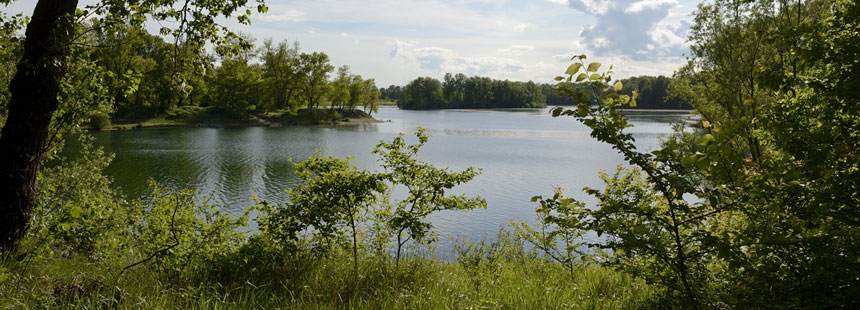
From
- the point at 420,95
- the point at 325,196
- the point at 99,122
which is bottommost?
the point at 99,122

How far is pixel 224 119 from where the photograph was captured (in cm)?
6041

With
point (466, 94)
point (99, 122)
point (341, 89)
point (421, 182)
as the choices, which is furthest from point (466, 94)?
point (421, 182)

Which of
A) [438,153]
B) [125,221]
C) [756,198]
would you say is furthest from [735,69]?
[438,153]

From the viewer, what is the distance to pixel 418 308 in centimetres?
401

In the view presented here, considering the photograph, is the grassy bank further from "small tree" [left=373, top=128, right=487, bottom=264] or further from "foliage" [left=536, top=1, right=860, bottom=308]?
"foliage" [left=536, top=1, right=860, bottom=308]

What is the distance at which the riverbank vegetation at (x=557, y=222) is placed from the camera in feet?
8.75

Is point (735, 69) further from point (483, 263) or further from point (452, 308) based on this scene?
point (452, 308)

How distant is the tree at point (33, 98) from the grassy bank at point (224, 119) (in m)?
51.0

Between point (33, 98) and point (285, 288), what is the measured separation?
2796 mm

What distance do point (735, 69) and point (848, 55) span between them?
15980 millimetres

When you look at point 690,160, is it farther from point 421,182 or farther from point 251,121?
point 251,121

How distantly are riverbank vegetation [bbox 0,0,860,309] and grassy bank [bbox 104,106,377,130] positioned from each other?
5104 centimetres

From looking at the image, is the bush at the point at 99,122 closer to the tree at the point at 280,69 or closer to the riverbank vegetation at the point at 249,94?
the riverbank vegetation at the point at 249,94

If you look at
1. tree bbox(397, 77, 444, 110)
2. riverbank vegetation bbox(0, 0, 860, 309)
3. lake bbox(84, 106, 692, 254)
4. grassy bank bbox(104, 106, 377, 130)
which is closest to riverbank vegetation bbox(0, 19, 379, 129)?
grassy bank bbox(104, 106, 377, 130)
